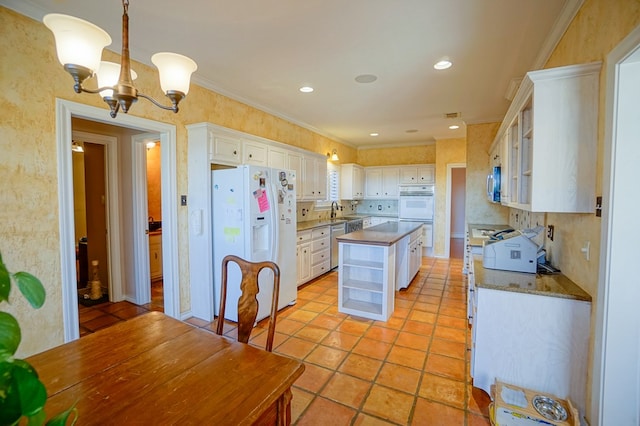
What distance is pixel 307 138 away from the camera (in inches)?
221

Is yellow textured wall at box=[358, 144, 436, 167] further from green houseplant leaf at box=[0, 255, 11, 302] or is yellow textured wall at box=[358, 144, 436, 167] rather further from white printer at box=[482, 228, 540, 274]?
green houseplant leaf at box=[0, 255, 11, 302]

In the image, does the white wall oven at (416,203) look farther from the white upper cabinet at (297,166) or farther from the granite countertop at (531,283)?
the granite countertop at (531,283)

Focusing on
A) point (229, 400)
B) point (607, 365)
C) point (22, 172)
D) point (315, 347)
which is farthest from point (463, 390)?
point (22, 172)

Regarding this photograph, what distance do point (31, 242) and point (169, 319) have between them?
53.9 inches

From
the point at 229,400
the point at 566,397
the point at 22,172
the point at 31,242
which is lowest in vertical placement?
the point at 566,397

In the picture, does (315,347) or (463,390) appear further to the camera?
(315,347)

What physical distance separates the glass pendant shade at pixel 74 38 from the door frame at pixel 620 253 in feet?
7.71

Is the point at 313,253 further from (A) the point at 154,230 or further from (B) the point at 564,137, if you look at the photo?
(B) the point at 564,137

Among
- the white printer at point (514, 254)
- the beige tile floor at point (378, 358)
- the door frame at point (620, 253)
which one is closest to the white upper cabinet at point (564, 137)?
the door frame at point (620, 253)

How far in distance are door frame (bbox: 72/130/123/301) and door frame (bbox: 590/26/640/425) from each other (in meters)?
4.51

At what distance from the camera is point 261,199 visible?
322cm

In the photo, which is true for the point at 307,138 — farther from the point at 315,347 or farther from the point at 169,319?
the point at 169,319

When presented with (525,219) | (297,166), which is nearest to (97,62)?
(297,166)

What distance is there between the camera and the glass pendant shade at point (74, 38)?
120cm
